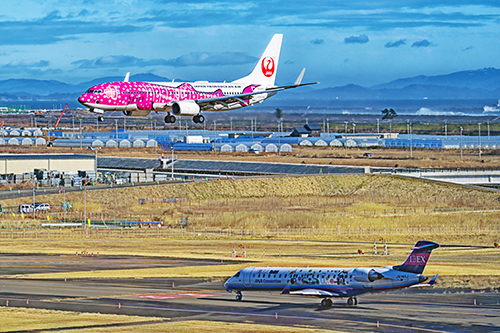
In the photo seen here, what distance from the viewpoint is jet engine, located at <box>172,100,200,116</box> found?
58125 mm

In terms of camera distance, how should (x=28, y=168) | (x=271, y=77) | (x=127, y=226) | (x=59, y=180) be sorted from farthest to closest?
(x=28, y=168), (x=59, y=180), (x=127, y=226), (x=271, y=77)

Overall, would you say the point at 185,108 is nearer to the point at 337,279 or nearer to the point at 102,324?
the point at 102,324

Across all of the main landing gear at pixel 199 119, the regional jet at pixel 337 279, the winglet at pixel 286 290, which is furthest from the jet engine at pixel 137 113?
the winglet at pixel 286 290

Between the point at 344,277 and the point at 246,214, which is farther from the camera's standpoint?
the point at 246,214

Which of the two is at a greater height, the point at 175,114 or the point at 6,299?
the point at 175,114

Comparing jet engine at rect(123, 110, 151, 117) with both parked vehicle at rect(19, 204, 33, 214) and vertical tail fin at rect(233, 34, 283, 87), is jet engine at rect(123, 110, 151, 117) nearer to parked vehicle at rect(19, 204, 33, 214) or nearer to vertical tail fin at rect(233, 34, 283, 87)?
vertical tail fin at rect(233, 34, 283, 87)

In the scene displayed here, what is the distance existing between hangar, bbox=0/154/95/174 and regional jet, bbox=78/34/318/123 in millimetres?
97089

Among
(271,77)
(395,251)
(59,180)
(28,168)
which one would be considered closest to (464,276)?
(395,251)

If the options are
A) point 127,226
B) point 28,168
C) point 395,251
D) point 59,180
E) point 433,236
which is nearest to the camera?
point 395,251

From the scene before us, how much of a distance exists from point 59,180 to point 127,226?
129 ft

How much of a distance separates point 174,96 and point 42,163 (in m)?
103

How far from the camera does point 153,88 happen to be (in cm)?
5838

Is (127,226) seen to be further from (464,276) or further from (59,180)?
(464,276)

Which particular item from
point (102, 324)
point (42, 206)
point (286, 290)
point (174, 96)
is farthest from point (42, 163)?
point (102, 324)
